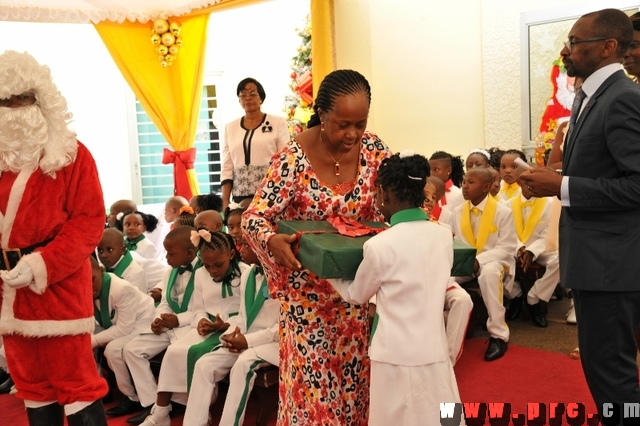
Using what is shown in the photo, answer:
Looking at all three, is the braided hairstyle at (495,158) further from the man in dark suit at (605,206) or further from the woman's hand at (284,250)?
the woman's hand at (284,250)

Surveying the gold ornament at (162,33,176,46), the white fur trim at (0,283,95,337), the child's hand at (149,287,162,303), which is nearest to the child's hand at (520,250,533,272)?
the child's hand at (149,287,162,303)

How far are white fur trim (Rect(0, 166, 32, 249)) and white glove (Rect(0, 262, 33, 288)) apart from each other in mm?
187

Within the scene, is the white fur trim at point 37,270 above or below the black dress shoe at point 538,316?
above

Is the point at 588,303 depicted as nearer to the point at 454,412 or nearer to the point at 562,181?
the point at 562,181

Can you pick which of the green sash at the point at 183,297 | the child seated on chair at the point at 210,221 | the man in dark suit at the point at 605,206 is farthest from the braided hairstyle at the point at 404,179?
the child seated on chair at the point at 210,221

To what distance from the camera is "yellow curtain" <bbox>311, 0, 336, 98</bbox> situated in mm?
7766

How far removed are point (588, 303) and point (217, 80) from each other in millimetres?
9444

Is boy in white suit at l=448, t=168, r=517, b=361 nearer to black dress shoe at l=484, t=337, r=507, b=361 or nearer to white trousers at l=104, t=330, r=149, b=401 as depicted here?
black dress shoe at l=484, t=337, r=507, b=361

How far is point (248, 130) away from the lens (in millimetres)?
6027

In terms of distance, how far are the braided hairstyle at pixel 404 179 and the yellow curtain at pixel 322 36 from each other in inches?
206

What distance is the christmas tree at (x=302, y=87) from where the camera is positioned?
27.3ft

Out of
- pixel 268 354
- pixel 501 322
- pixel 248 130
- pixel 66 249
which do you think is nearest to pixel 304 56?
pixel 248 130

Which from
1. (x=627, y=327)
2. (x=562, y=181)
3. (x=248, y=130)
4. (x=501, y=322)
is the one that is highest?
(x=248, y=130)

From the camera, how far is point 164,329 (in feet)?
14.5
